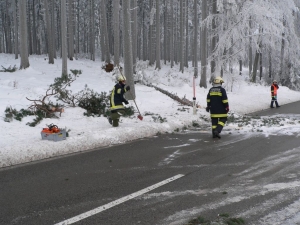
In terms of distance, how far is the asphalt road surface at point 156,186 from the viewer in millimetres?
4223

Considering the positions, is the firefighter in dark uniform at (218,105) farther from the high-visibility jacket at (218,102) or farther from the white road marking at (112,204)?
the white road marking at (112,204)

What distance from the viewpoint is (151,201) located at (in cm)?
468

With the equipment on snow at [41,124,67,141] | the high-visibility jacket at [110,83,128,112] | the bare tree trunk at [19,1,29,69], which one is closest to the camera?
the equipment on snow at [41,124,67,141]

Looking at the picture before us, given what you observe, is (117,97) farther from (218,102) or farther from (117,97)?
(218,102)

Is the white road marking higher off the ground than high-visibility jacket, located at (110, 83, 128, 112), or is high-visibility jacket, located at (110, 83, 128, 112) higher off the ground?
high-visibility jacket, located at (110, 83, 128, 112)

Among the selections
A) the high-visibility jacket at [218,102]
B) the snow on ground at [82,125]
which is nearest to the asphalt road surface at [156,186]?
the snow on ground at [82,125]

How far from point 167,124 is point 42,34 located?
55768mm

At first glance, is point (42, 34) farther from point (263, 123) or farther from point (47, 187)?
point (47, 187)

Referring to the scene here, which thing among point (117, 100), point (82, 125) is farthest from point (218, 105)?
point (82, 125)

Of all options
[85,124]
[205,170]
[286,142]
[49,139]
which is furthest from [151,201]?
[85,124]

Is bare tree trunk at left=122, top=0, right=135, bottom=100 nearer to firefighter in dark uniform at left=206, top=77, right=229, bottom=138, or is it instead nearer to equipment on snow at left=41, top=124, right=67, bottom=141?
firefighter in dark uniform at left=206, top=77, right=229, bottom=138

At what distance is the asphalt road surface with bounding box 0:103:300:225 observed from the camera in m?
4.22

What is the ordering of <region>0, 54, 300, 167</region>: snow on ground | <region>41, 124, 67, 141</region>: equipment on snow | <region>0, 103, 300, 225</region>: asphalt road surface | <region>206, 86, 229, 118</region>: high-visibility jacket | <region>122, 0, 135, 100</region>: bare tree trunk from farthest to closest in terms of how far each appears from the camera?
<region>122, 0, 135, 100</region>: bare tree trunk → <region>206, 86, 229, 118</region>: high-visibility jacket → <region>41, 124, 67, 141</region>: equipment on snow → <region>0, 54, 300, 167</region>: snow on ground → <region>0, 103, 300, 225</region>: asphalt road surface

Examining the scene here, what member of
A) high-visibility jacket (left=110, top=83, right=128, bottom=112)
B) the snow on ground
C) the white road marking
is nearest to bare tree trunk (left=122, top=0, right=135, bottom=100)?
the snow on ground
